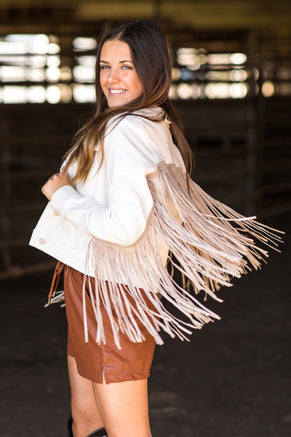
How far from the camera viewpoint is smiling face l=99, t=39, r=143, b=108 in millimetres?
1662

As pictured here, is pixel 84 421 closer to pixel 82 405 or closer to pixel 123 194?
pixel 82 405

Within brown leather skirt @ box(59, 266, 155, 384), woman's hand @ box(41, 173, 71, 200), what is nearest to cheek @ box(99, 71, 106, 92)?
woman's hand @ box(41, 173, 71, 200)

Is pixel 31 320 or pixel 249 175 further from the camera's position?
pixel 249 175

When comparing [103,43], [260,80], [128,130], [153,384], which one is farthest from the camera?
[260,80]

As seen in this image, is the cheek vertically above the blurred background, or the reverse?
the cheek

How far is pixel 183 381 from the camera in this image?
10.6ft

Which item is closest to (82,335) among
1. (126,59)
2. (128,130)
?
(128,130)

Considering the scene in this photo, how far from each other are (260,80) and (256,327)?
3.55m

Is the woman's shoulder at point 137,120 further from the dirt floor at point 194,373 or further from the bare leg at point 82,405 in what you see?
the dirt floor at point 194,373

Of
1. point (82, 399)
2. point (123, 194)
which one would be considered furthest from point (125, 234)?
point (82, 399)

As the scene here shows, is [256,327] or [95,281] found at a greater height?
[95,281]

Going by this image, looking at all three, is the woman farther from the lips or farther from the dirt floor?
the dirt floor

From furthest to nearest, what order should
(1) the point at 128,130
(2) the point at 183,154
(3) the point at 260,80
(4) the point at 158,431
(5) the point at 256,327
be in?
1. (3) the point at 260,80
2. (5) the point at 256,327
3. (4) the point at 158,431
4. (2) the point at 183,154
5. (1) the point at 128,130

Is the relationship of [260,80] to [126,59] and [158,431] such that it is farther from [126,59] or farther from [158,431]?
[126,59]
